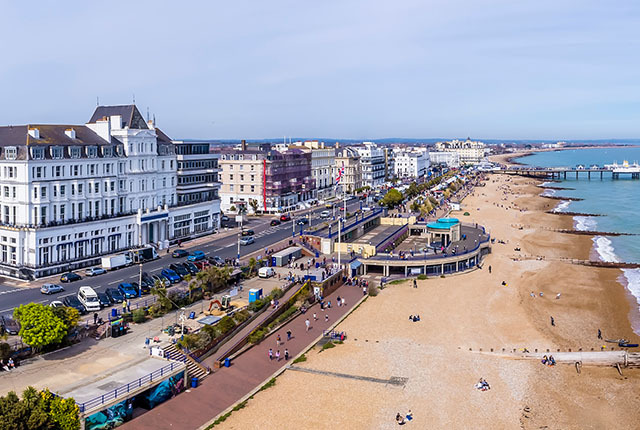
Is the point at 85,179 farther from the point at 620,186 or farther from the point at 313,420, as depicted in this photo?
the point at 620,186

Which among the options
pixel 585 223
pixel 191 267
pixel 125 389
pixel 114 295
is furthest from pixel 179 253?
pixel 585 223

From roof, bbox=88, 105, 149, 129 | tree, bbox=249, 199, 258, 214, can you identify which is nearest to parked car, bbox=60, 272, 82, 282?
roof, bbox=88, 105, 149, 129

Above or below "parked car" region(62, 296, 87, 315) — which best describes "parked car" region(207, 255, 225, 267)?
above

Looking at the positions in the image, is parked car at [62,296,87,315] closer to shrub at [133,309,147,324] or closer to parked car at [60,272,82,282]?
shrub at [133,309,147,324]

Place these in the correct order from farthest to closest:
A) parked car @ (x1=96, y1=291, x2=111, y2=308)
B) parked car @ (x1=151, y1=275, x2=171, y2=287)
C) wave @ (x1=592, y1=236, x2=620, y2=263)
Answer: wave @ (x1=592, y1=236, x2=620, y2=263) < parked car @ (x1=151, y1=275, x2=171, y2=287) < parked car @ (x1=96, y1=291, x2=111, y2=308)

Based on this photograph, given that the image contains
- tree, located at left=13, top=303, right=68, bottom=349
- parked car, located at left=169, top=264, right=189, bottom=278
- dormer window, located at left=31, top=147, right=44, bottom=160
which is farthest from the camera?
parked car, located at left=169, top=264, right=189, bottom=278

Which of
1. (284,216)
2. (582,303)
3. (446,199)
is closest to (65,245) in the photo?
(284,216)
